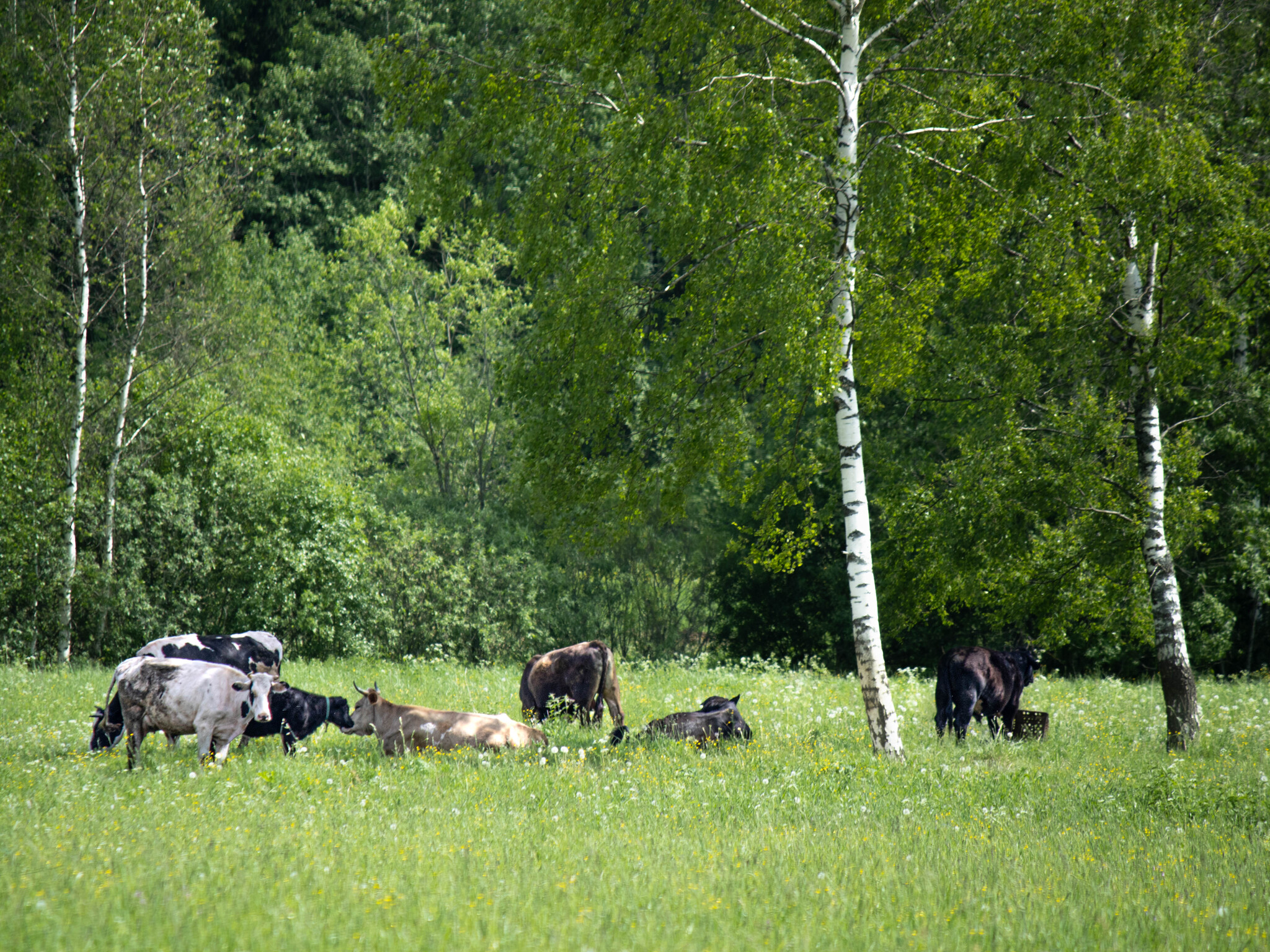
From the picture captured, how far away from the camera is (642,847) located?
6805 mm

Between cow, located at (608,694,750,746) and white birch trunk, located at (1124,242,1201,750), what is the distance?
5087 millimetres

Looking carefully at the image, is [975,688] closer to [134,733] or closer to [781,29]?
[781,29]

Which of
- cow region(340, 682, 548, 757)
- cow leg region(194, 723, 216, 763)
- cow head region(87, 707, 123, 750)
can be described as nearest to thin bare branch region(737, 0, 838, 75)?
cow region(340, 682, 548, 757)

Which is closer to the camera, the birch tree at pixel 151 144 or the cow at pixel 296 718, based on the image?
the cow at pixel 296 718

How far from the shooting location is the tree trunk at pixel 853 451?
10281 millimetres

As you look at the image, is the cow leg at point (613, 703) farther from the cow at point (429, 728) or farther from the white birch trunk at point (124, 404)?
the white birch trunk at point (124, 404)

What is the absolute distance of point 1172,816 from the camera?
8.09 m

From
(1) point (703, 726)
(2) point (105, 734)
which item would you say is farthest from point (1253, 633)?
(2) point (105, 734)

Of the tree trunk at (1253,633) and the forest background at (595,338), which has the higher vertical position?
the forest background at (595,338)

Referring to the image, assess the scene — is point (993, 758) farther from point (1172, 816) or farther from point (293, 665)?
point (293, 665)

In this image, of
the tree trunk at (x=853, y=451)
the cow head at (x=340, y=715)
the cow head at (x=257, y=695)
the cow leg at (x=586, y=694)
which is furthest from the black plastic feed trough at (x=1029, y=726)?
the cow head at (x=257, y=695)

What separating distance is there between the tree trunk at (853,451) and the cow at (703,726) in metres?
1.64

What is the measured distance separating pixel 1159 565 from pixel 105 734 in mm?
12164

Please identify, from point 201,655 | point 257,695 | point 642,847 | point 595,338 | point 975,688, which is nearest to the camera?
point 642,847
